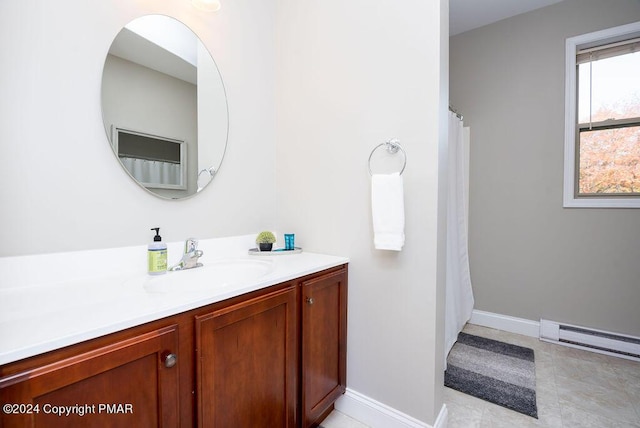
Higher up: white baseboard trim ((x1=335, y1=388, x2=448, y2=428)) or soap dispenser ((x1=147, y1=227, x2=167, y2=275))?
soap dispenser ((x1=147, y1=227, x2=167, y2=275))

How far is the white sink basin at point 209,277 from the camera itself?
3.83ft

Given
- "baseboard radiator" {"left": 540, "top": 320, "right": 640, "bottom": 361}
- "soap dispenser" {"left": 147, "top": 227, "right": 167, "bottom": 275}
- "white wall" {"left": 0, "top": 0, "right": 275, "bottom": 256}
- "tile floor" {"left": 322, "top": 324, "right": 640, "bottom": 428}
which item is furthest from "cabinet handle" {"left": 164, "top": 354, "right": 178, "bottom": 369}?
"baseboard radiator" {"left": 540, "top": 320, "right": 640, "bottom": 361}

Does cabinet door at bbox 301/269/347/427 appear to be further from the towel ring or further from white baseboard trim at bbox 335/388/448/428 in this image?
the towel ring

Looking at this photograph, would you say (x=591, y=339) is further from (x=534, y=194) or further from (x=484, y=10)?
(x=484, y=10)

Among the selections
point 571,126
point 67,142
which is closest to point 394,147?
point 67,142

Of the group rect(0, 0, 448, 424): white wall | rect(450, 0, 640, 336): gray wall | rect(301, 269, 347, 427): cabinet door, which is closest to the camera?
rect(0, 0, 448, 424): white wall

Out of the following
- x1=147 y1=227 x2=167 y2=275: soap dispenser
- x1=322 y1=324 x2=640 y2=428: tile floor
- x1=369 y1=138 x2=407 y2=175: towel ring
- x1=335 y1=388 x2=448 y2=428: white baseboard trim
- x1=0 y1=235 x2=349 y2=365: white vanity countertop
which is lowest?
x1=322 y1=324 x2=640 y2=428: tile floor

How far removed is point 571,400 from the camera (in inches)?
66.7

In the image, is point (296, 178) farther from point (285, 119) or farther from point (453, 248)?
point (453, 248)

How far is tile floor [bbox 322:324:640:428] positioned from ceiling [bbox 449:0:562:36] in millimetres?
2819

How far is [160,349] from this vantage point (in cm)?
79

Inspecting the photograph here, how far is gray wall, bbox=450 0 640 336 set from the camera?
225 centimetres

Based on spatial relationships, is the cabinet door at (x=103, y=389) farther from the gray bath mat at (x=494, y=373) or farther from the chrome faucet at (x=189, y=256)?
the gray bath mat at (x=494, y=373)

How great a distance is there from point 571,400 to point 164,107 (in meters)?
2.73
